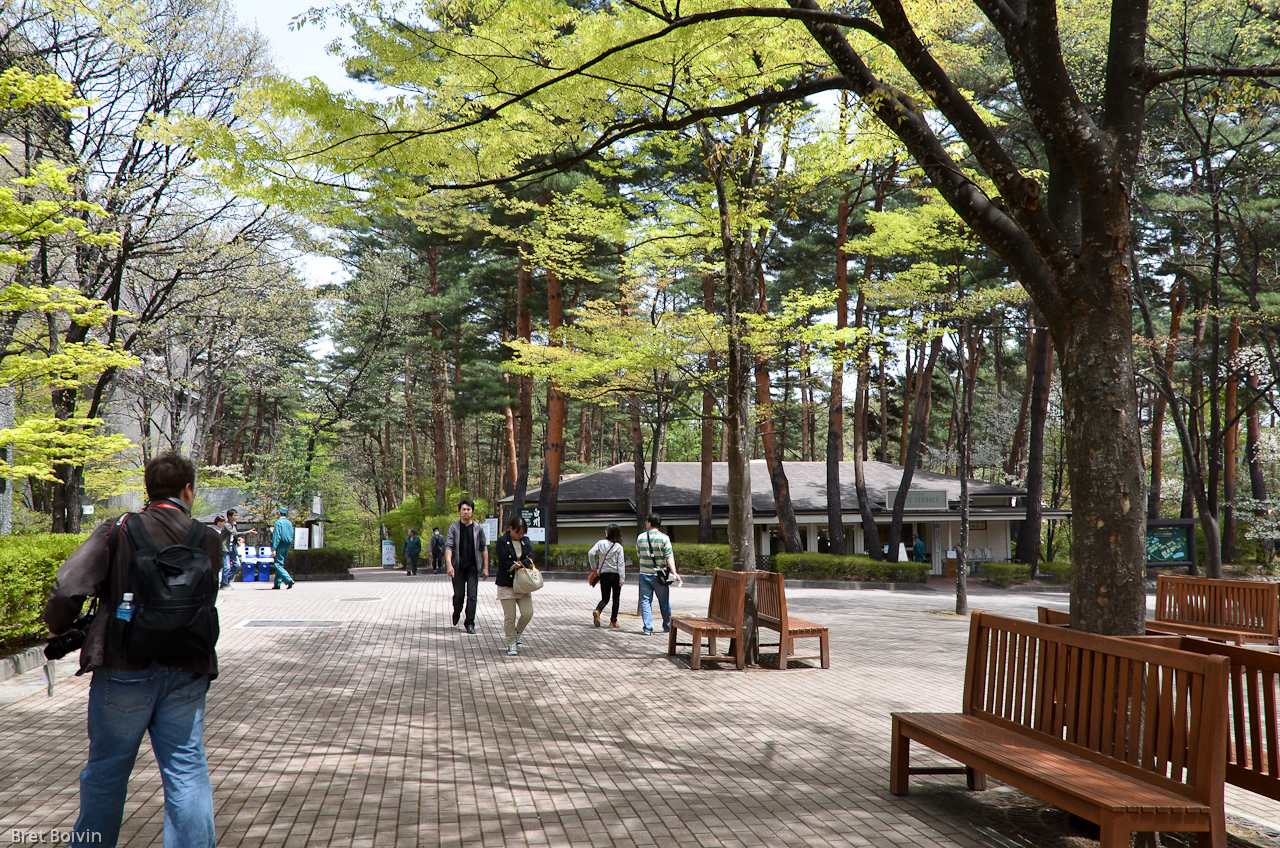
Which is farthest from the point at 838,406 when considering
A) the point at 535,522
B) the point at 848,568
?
the point at 535,522

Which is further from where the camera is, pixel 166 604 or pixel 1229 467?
pixel 1229 467

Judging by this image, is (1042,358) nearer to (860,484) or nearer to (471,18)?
(860,484)

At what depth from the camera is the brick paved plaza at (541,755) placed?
4414 mm

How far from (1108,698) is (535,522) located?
25215 millimetres

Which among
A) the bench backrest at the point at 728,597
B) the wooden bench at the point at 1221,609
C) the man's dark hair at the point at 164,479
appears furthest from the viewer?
the wooden bench at the point at 1221,609

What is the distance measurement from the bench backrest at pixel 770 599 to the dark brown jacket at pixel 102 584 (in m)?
7.04

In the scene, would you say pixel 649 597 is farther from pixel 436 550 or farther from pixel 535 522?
pixel 436 550

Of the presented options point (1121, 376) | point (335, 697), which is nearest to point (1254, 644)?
point (1121, 376)

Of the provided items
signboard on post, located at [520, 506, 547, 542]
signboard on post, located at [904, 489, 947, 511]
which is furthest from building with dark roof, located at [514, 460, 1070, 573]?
signboard on post, located at [520, 506, 547, 542]

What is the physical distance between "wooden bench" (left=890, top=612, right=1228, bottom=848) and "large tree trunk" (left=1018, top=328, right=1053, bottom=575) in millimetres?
24385

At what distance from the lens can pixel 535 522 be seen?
2867 cm

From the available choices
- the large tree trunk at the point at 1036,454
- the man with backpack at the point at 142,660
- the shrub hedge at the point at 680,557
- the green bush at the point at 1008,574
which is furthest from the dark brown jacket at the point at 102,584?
the large tree trunk at the point at 1036,454

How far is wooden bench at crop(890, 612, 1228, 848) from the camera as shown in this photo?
355cm

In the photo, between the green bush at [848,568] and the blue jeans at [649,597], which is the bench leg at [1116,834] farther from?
the green bush at [848,568]
